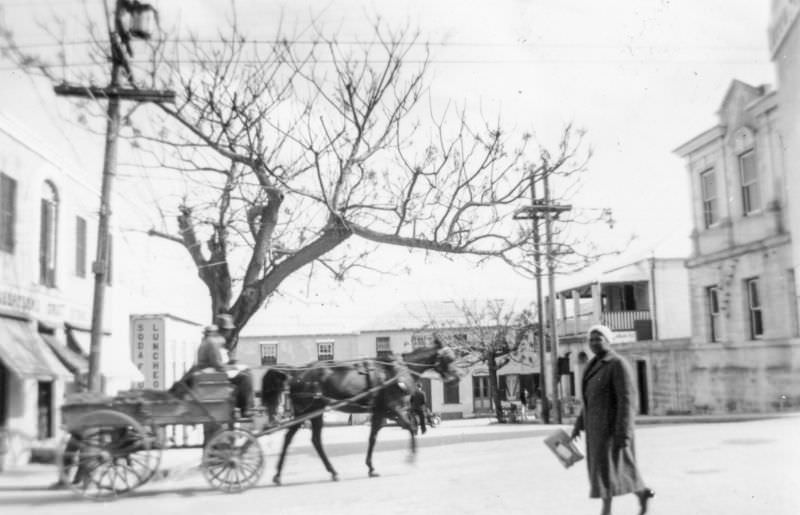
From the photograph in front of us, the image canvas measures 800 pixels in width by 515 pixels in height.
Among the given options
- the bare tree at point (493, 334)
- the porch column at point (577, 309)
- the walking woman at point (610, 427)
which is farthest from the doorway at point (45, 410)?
the bare tree at point (493, 334)

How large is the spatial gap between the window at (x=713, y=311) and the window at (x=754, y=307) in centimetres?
85

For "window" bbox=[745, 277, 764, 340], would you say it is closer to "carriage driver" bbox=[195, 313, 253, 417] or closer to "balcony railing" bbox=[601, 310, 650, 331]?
"balcony railing" bbox=[601, 310, 650, 331]

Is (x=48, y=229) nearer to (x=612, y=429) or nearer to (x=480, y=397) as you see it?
(x=612, y=429)

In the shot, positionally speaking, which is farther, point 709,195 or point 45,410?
point 709,195

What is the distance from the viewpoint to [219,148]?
10914mm

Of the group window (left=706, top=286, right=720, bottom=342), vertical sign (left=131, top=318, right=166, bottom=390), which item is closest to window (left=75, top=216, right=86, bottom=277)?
vertical sign (left=131, top=318, right=166, bottom=390)

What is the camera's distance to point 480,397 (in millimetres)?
21531

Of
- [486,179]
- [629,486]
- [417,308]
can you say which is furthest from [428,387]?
[629,486]

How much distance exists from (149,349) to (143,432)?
2.41m

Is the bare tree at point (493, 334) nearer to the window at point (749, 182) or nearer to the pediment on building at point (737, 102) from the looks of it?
the window at point (749, 182)

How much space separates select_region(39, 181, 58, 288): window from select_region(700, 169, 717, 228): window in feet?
42.7

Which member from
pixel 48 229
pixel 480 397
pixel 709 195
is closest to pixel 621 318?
pixel 709 195

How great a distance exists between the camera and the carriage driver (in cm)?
853

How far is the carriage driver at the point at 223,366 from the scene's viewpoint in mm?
8531
